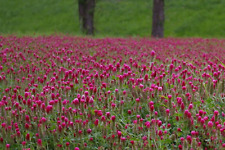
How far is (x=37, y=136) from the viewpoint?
295 centimetres

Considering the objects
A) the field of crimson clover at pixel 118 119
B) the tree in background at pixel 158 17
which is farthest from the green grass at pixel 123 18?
the field of crimson clover at pixel 118 119

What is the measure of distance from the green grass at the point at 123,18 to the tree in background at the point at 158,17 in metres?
6.20

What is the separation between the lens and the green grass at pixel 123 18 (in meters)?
25.5

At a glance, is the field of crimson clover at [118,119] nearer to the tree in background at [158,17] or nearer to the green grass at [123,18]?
the tree in background at [158,17]

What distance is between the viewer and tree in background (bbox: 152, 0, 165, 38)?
16.1 metres

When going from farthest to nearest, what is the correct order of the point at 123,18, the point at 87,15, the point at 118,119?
the point at 123,18 → the point at 87,15 → the point at 118,119

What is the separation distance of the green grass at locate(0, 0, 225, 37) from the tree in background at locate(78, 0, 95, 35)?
3.96 m

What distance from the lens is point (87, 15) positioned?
57.8 ft

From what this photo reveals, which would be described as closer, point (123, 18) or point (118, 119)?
point (118, 119)

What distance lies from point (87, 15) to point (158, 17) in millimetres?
4564

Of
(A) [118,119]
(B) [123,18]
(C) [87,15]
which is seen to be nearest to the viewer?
(A) [118,119]

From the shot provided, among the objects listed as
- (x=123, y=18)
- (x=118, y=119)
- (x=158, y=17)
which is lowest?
(x=118, y=119)

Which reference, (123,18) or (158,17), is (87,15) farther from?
(123,18)

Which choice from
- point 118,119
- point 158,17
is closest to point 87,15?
point 158,17
